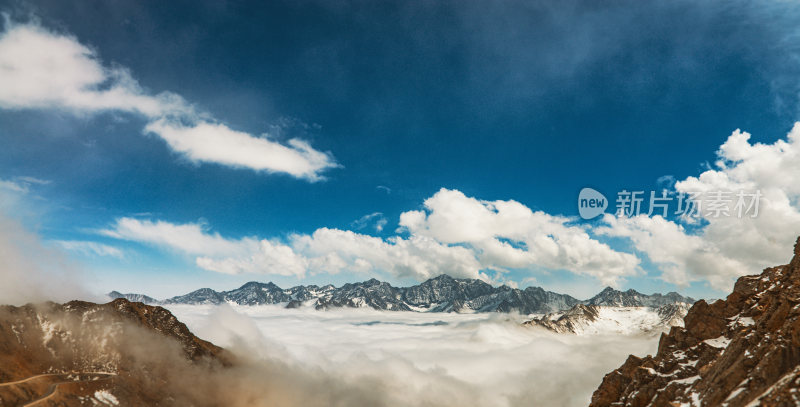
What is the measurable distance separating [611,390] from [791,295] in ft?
220

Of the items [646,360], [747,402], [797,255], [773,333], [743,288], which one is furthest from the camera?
[743,288]

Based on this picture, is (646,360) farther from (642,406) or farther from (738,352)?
(738,352)

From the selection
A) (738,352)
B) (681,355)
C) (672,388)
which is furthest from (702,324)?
(738,352)

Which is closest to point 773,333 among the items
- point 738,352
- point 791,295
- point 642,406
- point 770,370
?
point 738,352

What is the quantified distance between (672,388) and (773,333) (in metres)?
36.1

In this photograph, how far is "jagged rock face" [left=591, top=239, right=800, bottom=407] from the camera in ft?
252

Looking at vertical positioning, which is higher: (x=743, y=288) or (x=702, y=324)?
(x=743, y=288)

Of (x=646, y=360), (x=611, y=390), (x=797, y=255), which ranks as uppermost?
(x=797, y=255)

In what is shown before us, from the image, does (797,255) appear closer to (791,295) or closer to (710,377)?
(791,295)

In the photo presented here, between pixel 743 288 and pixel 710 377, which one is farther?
pixel 743 288

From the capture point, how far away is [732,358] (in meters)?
92.9

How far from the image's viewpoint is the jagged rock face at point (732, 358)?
7694 cm

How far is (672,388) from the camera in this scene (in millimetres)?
111125

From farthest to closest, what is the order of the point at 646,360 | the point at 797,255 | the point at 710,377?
the point at 646,360
the point at 797,255
the point at 710,377
